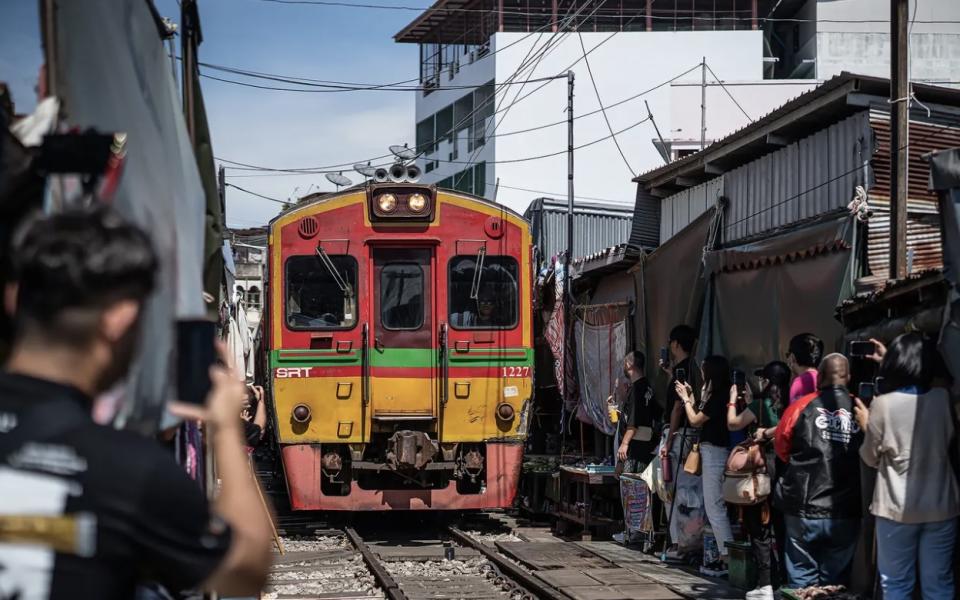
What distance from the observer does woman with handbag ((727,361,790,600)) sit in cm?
834

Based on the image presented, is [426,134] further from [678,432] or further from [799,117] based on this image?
[678,432]


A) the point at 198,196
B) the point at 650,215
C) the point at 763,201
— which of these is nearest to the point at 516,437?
the point at 763,201

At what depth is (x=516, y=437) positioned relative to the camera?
12.2 metres

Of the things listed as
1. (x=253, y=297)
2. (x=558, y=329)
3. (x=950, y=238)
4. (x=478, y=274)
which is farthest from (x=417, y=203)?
(x=253, y=297)

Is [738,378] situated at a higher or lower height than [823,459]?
higher

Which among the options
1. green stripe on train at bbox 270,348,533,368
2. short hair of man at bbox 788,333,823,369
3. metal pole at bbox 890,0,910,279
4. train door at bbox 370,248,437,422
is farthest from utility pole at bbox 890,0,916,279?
train door at bbox 370,248,437,422

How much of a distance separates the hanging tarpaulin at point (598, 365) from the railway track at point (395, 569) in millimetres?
3148

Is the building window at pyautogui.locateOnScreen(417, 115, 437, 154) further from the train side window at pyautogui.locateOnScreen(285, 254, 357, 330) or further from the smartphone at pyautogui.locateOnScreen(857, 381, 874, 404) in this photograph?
the smartphone at pyautogui.locateOnScreen(857, 381, 874, 404)

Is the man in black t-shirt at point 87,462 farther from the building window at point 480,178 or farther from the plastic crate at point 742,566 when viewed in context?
the building window at point 480,178

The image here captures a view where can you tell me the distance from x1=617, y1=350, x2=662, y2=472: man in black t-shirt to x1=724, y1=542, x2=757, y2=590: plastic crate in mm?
2151

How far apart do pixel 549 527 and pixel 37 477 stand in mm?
12202

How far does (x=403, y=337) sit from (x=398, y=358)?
221 mm

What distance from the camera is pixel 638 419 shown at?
37.1 feet

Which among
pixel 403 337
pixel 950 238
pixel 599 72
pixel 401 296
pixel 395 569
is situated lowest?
pixel 395 569
